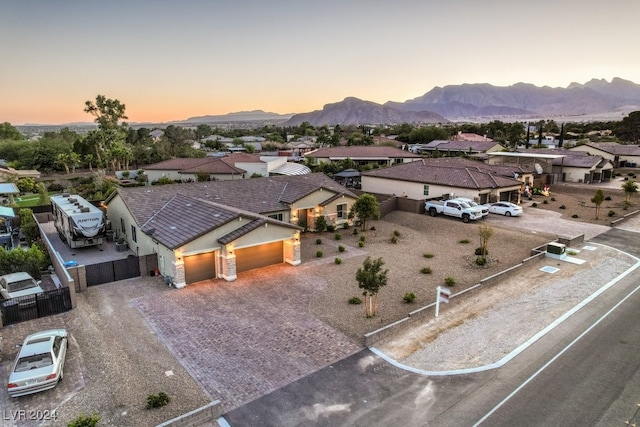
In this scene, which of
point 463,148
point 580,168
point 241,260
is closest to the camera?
point 241,260

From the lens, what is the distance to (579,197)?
159ft

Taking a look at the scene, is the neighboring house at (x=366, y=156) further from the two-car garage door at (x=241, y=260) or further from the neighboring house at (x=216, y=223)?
the two-car garage door at (x=241, y=260)

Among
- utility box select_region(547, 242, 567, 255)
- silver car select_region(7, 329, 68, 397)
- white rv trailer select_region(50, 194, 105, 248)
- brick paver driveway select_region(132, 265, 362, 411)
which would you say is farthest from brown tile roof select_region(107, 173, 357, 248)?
utility box select_region(547, 242, 567, 255)

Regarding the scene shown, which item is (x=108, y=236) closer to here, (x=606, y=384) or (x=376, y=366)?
(x=376, y=366)

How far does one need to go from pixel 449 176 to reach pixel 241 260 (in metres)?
27.0

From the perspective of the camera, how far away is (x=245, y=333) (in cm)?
1716

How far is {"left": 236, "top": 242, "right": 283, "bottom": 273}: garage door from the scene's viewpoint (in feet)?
79.7

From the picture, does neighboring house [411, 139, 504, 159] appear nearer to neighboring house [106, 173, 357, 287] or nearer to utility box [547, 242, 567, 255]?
utility box [547, 242, 567, 255]

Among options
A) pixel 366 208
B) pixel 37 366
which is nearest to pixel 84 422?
pixel 37 366

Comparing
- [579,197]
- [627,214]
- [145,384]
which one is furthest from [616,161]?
[145,384]

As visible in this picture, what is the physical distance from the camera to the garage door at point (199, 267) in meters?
22.5

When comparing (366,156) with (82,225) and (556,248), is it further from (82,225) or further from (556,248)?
(82,225)

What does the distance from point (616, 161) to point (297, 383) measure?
263 feet

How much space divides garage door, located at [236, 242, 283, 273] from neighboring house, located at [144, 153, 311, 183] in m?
27.1
